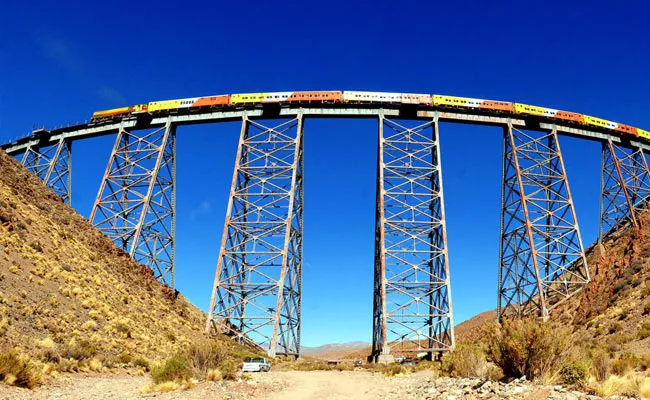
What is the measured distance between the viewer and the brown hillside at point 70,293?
13.8 m

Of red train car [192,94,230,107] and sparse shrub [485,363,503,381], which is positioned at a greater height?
red train car [192,94,230,107]

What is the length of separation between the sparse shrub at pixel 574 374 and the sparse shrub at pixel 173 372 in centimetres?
868

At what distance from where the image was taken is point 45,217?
77.0 feet

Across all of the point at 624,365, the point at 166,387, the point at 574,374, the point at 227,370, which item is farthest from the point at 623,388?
the point at 227,370

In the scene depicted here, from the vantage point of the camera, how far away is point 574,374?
7957 millimetres

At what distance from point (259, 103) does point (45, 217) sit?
14.0 metres

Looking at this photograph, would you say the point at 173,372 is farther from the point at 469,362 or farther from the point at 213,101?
the point at 213,101

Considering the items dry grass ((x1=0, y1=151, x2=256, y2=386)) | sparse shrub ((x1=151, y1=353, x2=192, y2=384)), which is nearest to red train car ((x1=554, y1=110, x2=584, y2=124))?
dry grass ((x1=0, y1=151, x2=256, y2=386))

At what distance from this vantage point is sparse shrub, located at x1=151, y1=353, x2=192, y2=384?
1141cm

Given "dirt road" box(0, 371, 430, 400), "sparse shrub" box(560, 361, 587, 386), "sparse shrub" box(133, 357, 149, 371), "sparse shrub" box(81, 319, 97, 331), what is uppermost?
"sparse shrub" box(81, 319, 97, 331)

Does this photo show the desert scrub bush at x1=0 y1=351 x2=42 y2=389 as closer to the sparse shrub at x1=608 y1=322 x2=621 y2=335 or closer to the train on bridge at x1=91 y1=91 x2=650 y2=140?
the sparse shrub at x1=608 y1=322 x2=621 y2=335

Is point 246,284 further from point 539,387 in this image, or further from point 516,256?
point 539,387

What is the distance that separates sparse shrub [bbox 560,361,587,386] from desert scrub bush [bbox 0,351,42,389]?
10.7 m

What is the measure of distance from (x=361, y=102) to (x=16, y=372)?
2370cm
